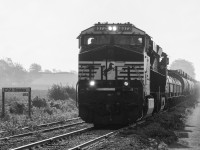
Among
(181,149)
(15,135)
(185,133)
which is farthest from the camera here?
(185,133)

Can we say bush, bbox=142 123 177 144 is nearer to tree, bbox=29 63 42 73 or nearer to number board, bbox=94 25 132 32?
number board, bbox=94 25 132 32

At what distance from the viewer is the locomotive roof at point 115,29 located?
1480cm

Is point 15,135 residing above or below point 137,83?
below

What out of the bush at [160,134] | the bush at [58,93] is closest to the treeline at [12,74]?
the bush at [58,93]

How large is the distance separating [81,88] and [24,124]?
3.07 m

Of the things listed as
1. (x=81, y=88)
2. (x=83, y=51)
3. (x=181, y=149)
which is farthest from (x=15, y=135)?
(x=181, y=149)

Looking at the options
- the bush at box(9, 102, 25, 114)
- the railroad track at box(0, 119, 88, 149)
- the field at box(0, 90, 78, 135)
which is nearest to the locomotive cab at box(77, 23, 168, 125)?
the railroad track at box(0, 119, 88, 149)

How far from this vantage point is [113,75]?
14578 millimetres

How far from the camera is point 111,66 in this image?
48.0 feet

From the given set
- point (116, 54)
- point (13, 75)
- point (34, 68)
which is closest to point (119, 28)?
point (116, 54)

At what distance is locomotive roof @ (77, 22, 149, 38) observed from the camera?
583 inches

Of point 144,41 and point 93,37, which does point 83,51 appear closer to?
point 93,37

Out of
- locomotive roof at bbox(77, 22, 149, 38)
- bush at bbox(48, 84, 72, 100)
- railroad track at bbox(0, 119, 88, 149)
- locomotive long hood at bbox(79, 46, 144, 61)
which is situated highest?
locomotive roof at bbox(77, 22, 149, 38)

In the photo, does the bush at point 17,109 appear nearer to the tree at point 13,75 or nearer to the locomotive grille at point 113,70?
the locomotive grille at point 113,70
